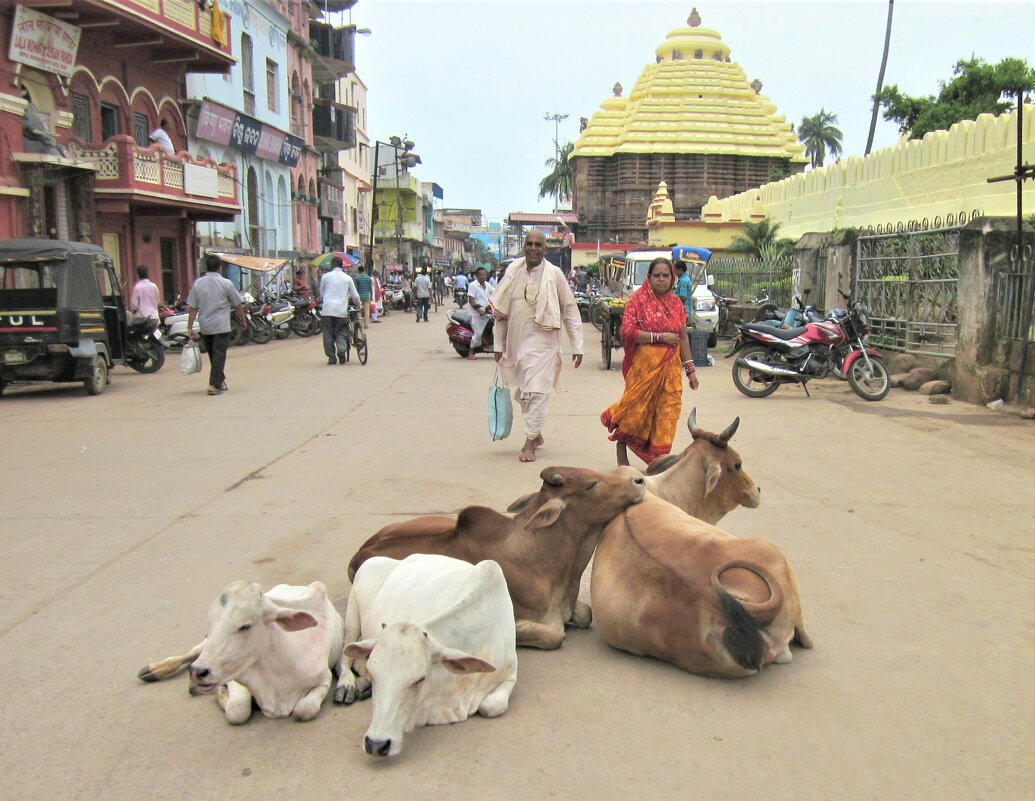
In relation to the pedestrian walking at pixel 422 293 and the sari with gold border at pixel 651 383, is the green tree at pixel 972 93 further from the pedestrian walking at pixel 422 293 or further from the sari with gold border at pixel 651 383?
the sari with gold border at pixel 651 383

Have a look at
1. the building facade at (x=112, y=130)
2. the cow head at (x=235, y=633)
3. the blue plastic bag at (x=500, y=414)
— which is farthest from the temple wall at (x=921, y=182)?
the building facade at (x=112, y=130)

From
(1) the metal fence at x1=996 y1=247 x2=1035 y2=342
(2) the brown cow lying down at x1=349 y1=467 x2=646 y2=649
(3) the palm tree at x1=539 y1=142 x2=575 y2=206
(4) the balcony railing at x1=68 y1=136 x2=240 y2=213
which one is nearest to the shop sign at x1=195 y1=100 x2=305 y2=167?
(4) the balcony railing at x1=68 y1=136 x2=240 y2=213

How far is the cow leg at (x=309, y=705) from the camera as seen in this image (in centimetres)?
310

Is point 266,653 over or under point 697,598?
under

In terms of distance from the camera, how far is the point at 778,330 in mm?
11703

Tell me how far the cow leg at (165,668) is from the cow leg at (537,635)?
1194 millimetres

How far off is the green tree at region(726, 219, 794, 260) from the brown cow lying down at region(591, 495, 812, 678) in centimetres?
1987

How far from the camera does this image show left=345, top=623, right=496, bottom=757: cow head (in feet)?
8.84

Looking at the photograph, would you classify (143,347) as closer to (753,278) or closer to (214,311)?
(214,311)

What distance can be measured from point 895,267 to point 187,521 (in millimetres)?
10938

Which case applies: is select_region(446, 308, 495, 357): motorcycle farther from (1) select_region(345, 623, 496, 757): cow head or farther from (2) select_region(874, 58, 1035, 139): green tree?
(2) select_region(874, 58, 1035, 139): green tree

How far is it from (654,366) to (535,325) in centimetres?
131

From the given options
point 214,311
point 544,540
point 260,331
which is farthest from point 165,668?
point 260,331

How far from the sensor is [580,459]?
7.43 m
